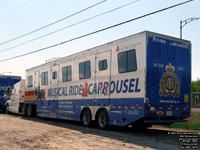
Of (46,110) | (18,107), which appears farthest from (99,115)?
(18,107)

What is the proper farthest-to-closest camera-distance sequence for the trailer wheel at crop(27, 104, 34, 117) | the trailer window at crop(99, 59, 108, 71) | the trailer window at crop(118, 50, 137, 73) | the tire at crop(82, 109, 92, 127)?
the trailer wheel at crop(27, 104, 34, 117)
the tire at crop(82, 109, 92, 127)
the trailer window at crop(99, 59, 108, 71)
the trailer window at crop(118, 50, 137, 73)

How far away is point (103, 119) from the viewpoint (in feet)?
42.7

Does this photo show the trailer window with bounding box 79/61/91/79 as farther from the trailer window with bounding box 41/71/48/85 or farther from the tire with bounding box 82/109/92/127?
the trailer window with bounding box 41/71/48/85

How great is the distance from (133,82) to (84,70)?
3.97 metres

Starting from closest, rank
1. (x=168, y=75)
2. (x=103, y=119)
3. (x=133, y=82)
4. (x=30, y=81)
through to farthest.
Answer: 1. (x=133, y=82)
2. (x=168, y=75)
3. (x=103, y=119)
4. (x=30, y=81)

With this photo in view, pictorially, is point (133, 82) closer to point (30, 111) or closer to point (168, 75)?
point (168, 75)

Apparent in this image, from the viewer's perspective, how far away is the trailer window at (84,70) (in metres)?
14.3

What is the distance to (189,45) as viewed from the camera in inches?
490

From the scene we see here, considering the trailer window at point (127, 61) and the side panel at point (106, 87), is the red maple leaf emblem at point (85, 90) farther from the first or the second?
the trailer window at point (127, 61)

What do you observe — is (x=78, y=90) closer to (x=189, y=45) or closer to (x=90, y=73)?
(x=90, y=73)

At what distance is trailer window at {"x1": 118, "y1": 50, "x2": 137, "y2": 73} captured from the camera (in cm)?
1139

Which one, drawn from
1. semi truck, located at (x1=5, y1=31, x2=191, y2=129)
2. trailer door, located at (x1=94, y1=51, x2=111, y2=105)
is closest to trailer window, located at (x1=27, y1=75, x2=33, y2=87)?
semi truck, located at (x1=5, y1=31, x2=191, y2=129)

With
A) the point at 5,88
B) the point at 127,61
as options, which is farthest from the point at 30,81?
the point at 127,61

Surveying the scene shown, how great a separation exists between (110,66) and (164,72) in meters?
2.53
